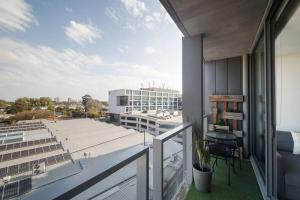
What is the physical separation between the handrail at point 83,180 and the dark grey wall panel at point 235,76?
3.07 meters

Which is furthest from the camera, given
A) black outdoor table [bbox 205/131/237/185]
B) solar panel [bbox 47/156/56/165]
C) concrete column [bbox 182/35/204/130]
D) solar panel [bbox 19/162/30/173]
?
solar panel [bbox 47/156/56/165]

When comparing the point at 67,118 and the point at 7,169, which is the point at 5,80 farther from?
the point at 67,118

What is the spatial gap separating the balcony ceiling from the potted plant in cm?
156

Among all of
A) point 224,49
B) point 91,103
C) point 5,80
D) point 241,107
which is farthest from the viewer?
point 91,103

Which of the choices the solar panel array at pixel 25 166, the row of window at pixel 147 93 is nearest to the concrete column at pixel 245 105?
the solar panel array at pixel 25 166

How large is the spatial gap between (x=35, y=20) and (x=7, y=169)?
34.6 ft

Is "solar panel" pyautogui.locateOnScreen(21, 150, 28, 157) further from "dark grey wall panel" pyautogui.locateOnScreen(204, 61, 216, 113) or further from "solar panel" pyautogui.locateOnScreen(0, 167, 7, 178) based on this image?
"dark grey wall panel" pyautogui.locateOnScreen(204, 61, 216, 113)

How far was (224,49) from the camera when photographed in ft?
9.32

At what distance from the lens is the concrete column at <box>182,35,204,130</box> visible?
2.17 m

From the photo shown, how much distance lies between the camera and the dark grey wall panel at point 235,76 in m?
3.18

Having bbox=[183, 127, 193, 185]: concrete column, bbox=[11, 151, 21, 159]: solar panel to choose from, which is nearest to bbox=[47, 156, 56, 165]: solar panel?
bbox=[11, 151, 21, 159]: solar panel

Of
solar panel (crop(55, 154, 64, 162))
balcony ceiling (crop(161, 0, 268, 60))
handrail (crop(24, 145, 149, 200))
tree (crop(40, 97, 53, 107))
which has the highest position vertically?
balcony ceiling (crop(161, 0, 268, 60))

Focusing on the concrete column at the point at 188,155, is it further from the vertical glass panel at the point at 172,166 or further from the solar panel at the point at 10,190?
the solar panel at the point at 10,190

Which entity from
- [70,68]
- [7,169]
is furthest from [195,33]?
[70,68]
